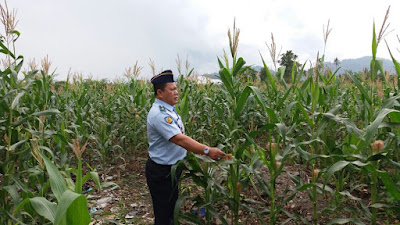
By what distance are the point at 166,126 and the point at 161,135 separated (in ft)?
0.65

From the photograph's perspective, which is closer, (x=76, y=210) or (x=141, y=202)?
(x=76, y=210)

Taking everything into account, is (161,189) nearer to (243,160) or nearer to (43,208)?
(243,160)

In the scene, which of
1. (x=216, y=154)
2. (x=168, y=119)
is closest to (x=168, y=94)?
(x=168, y=119)

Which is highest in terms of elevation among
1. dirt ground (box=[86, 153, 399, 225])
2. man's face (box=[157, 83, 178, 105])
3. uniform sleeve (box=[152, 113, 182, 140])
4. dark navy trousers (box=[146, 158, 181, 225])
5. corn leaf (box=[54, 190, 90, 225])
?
man's face (box=[157, 83, 178, 105])

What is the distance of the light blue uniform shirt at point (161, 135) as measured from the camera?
257cm

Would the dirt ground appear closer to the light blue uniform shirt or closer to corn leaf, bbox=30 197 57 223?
the light blue uniform shirt

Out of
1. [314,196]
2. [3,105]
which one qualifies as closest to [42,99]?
[3,105]

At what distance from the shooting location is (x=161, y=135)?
2.68 m

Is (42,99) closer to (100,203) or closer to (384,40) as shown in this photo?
(100,203)

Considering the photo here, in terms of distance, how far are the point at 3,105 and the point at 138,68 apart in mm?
4031

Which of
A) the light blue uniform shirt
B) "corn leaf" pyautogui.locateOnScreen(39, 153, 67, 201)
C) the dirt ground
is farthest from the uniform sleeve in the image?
"corn leaf" pyautogui.locateOnScreen(39, 153, 67, 201)

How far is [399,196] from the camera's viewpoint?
1.87m

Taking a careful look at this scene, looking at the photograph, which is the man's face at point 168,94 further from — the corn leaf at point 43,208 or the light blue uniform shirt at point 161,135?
the corn leaf at point 43,208

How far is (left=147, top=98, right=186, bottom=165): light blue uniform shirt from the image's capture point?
2.57 metres
